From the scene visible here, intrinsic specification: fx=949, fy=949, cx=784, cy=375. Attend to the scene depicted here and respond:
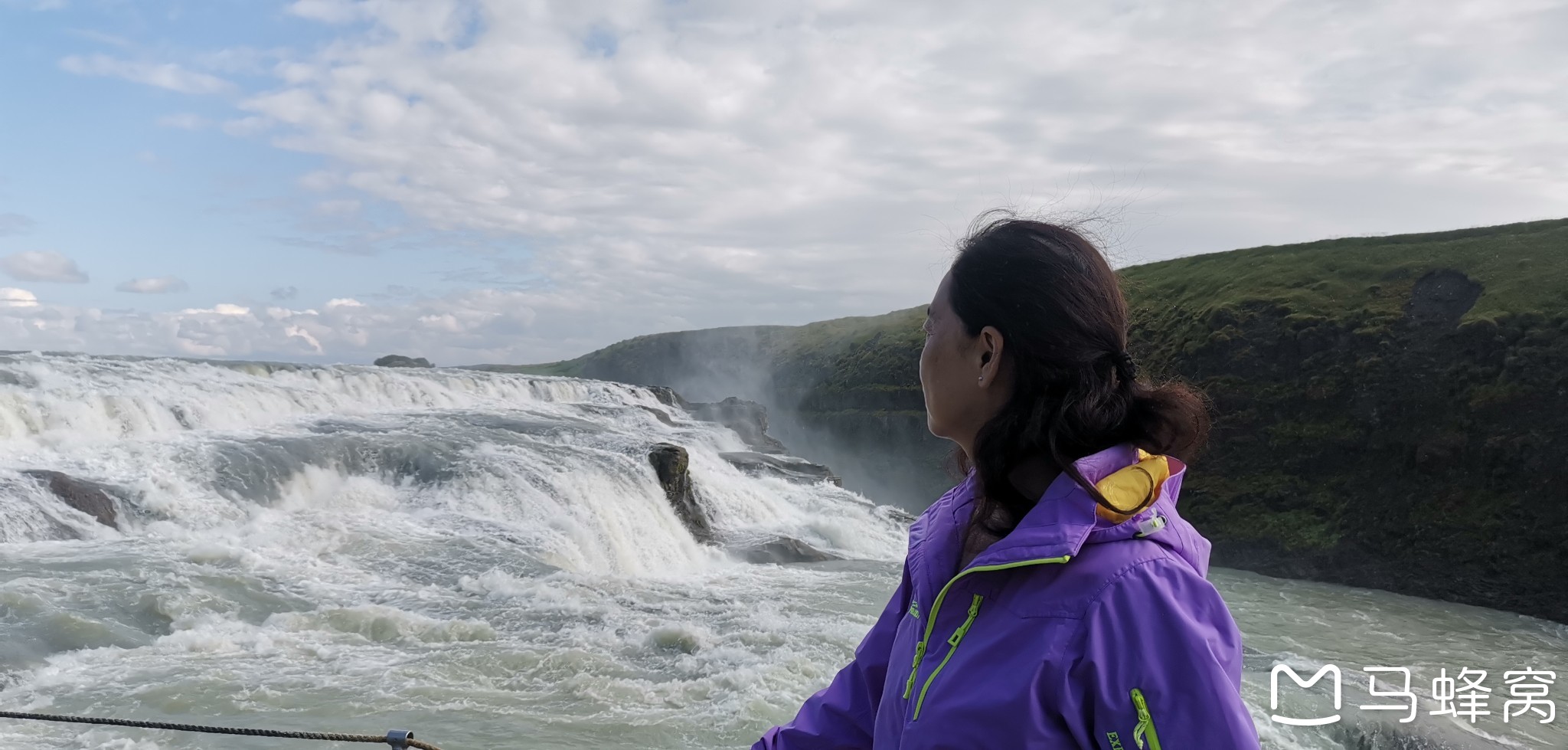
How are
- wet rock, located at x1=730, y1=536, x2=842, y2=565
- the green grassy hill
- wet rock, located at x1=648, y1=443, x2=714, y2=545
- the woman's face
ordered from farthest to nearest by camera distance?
1. the green grassy hill
2. wet rock, located at x1=648, y1=443, x2=714, y2=545
3. wet rock, located at x1=730, y1=536, x2=842, y2=565
4. the woman's face

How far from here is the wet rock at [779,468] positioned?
78.0 ft

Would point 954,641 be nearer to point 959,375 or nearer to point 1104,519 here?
point 1104,519

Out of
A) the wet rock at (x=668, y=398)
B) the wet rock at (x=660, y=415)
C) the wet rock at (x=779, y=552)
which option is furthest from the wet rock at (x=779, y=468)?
the wet rock at (x=668, y=398)

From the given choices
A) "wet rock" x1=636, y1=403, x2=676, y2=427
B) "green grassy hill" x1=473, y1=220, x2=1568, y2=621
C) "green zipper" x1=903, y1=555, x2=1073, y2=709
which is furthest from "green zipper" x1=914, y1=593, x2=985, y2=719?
"wet rock" x1=636, y1=403, x2=676, y2=427

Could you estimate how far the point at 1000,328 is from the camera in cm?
156

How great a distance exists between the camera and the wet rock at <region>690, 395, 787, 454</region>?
31359 millimetres

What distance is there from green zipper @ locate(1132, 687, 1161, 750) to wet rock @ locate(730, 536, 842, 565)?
14916 mm

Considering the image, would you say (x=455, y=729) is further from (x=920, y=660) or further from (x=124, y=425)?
(x=124, y=425)

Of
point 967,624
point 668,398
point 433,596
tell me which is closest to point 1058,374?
point 967,624

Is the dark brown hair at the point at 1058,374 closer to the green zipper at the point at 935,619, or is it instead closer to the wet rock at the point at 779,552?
the green zipper at the point at 935,619

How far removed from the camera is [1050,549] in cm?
129

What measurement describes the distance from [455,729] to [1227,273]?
3350 cm

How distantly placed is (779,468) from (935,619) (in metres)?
23.0

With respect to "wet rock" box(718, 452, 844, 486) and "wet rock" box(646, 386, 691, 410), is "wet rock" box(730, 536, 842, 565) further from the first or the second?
"wet rock" box(646, 386, 691, 410)
